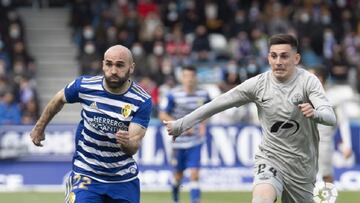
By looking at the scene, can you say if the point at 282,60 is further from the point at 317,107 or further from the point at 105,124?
the point at 105,124

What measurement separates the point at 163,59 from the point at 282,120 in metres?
15.4

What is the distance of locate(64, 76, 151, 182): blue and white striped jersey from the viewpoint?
8766 millimetres

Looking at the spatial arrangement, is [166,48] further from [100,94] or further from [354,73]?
[100,94]

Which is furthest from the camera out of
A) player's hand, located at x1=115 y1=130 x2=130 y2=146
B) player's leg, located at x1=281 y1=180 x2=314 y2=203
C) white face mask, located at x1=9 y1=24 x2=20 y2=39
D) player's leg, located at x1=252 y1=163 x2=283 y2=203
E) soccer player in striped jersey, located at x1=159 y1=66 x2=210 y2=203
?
white face mask, located at x1=9 y1=24 x2=20 y2=39

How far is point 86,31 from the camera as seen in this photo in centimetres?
2508

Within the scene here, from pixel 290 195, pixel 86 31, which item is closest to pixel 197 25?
pixel 86 31

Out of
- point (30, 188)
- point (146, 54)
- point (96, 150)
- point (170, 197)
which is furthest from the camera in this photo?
point (146, 54)

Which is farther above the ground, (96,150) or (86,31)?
(86,31)

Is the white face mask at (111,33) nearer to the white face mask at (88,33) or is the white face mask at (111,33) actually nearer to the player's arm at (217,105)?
the white face mask at (88,33)

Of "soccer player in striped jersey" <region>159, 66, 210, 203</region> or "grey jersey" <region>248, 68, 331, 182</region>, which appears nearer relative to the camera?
"grey jersey" <region>248, 68, 331, 182</region>

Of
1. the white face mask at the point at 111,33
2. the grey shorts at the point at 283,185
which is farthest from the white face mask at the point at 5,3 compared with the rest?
the grey shorts at the point at 283,185

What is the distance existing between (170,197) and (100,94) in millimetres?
8636

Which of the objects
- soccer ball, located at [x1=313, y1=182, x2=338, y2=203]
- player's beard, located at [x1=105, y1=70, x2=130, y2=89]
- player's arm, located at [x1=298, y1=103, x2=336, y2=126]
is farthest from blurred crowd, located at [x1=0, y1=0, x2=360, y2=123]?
player's arm, located at [x1=298, y1=103, x2=336, y2=126]

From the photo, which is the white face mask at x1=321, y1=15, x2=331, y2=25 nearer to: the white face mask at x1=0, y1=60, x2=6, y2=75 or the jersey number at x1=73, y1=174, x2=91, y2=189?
the white face mask at x1=0, y1=60, x2=6, y2=75
